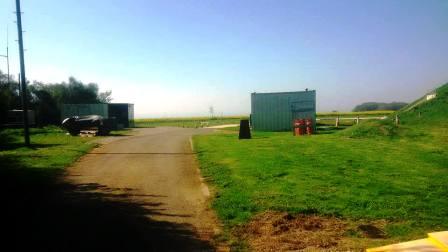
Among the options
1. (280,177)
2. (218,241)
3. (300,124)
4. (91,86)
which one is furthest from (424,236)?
(91,86)

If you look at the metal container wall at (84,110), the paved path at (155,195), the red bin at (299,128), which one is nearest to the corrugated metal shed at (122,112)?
the metal container wall at (84,110)

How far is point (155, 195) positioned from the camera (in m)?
9.18

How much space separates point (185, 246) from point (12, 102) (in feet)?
180

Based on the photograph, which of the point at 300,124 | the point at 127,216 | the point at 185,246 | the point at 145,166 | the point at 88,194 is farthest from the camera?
the point at 300,124

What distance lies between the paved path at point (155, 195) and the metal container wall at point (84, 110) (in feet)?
101

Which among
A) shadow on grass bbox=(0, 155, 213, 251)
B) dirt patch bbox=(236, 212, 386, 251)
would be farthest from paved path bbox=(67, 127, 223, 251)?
dirt patch bbox=(236, 212, 386, 251)

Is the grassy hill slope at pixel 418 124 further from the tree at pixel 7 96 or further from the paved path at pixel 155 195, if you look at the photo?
the tree at pixel 7 96

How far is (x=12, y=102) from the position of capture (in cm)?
5300

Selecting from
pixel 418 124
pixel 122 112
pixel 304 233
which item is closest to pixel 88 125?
pixel 122 112

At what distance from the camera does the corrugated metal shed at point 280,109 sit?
33781 mm

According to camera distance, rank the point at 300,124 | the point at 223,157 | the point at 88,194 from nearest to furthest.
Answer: the point at 88,194
the point at 223,157
the point at 300,124

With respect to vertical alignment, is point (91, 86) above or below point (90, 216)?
above

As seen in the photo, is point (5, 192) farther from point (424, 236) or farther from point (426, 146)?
point (426, 146)

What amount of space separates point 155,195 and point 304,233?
409cm
